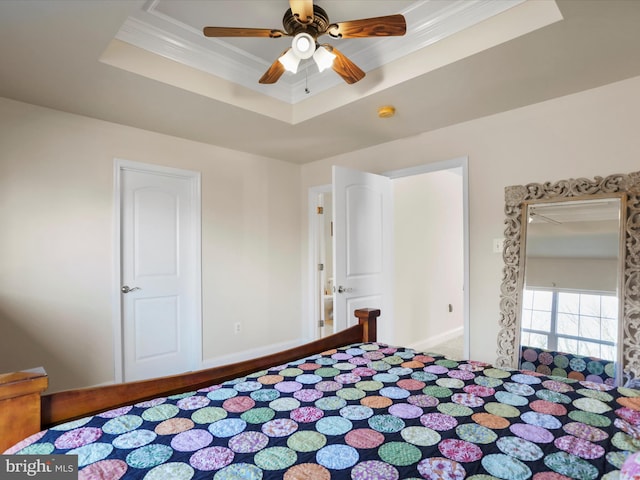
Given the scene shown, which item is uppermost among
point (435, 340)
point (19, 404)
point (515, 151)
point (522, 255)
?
point (515, 151)

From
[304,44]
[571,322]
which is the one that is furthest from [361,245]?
[304,44]

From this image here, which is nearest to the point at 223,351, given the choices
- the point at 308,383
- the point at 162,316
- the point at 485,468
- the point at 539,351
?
the point at 162,316

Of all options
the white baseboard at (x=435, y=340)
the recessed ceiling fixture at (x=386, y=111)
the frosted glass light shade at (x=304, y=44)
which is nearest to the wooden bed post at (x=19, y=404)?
the frosted glass light shade at (x=304, y=44)

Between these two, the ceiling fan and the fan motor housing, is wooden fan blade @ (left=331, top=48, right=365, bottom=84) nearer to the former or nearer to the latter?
the ceiling fan

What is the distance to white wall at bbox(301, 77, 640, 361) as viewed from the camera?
2292 mm

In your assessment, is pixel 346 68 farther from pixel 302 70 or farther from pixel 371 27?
pixel 302 70

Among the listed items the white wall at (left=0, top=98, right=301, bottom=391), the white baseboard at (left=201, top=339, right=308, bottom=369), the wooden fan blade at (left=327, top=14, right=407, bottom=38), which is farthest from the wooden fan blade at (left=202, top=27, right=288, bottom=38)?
the white baseboard at (left=201, top=339, right=308, bottom=369)

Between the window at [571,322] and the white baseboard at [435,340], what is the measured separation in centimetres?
177

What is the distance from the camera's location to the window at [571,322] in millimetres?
2279

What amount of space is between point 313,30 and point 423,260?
321 cm

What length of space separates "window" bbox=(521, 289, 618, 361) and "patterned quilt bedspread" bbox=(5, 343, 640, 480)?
117cm

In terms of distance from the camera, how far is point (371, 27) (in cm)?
171

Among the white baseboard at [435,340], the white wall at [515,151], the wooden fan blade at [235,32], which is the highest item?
the wooden fan blade at [235,32]

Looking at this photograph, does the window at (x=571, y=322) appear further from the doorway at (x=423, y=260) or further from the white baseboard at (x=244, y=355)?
the white baseboard at (x=244, y=355)
